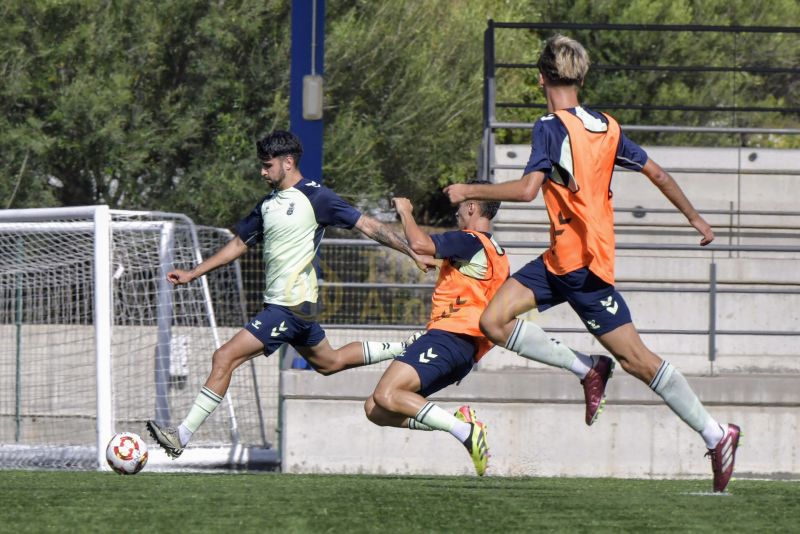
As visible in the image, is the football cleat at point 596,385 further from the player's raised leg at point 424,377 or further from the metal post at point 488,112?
the metal post at point 488,112

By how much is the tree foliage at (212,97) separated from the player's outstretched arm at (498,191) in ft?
54.8

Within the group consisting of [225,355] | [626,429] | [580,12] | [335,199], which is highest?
[580,12]

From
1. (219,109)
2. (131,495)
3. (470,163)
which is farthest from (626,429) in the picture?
(470,163)

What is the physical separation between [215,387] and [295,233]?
41.6 inches

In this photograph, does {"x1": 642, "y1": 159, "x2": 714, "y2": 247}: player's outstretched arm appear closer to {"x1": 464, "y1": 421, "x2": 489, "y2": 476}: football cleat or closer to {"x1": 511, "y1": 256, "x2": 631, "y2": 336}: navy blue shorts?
{"x1": 511, "y1": 256, "x2": 631, "y2": 336}: navy blue shorts

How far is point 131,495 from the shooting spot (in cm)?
624

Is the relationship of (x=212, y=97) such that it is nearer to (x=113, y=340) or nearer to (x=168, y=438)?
(x=113, y=340)

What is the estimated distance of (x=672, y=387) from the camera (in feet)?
21.4

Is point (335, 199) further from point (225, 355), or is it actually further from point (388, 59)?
point (388, 59)

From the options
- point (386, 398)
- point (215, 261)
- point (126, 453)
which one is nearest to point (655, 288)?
point (215, 261)

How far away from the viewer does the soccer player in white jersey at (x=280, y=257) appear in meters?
8.04

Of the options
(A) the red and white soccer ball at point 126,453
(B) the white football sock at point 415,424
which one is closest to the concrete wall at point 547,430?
(A) the red and white soccer ball at point 126,453

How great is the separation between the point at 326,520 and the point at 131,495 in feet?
4.49

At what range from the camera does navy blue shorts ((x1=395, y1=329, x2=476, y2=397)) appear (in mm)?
7363
